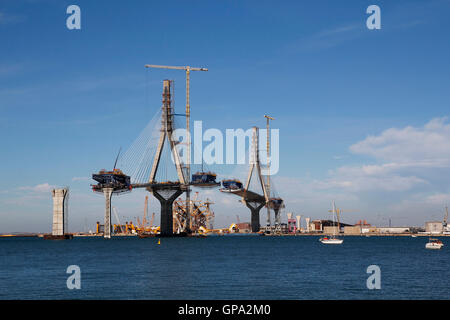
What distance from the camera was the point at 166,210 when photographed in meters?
155

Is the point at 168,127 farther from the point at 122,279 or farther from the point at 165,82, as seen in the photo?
the point at 122,279

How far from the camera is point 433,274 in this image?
2080 inches

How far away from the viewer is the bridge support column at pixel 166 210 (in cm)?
15288

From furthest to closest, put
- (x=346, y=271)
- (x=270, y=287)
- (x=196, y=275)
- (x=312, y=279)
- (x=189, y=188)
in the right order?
(x=189, y=188) → (x=346, y=271) → (x=196, y=275) → (x=312, y=279) → (x=270, y=287)

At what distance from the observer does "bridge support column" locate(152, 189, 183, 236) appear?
153 meters

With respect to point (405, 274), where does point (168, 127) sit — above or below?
above

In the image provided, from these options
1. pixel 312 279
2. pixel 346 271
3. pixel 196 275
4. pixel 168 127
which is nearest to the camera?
pixel 312 279

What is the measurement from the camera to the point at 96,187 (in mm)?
148625
